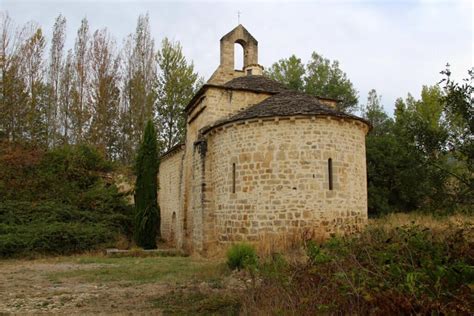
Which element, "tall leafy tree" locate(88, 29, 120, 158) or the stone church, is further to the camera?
"tall leafy tree" locate(88, 29, 120, 158)

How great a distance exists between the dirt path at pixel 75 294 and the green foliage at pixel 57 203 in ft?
12.0

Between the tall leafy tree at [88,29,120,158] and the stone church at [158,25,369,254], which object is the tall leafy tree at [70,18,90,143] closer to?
the tall leafy tree at [88,29,120,158]

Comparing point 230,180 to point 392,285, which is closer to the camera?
point 392,285

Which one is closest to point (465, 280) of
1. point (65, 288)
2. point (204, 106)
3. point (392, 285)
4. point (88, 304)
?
point (392, 285)

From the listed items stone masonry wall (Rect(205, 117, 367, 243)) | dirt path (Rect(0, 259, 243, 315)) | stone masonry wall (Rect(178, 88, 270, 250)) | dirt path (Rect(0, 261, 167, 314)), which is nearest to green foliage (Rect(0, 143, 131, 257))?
stone masonry wall (Rect(178, 88, 270, 250))

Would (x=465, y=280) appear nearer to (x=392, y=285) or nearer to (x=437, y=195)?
(x=392, y=285)

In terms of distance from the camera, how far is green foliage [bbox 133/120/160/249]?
15.4 m

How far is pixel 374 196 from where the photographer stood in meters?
21.3

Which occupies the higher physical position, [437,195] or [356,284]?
[437,195]

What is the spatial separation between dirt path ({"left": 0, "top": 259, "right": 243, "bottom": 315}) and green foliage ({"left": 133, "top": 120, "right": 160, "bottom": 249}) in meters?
5.67

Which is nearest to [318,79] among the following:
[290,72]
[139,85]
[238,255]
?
[290,72]

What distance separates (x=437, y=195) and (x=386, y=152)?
18.3 meters

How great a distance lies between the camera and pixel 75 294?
6922 mm

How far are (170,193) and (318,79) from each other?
1751 cm
